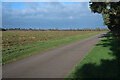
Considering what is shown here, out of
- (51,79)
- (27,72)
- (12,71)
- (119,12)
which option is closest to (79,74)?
(51,79)

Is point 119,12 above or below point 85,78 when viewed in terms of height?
above

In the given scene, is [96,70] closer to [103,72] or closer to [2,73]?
[103,72]

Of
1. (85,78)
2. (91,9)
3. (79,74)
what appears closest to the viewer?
(85,78)

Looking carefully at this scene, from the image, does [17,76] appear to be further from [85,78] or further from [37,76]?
[85,78]

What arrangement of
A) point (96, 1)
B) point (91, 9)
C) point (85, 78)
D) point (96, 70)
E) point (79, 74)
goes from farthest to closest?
1. point (91, 9)
2. point (96, 1)
3. point (96, 70)
4. point (79, 74)
5. point (85, 78)

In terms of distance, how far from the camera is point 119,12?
1254 centimetres

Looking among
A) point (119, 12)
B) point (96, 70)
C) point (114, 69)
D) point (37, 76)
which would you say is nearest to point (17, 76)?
point (37, 76)

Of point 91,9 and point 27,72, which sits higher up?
point 91,9

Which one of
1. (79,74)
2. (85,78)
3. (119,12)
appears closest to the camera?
(85,78)

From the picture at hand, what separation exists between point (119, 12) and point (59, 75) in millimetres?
10752

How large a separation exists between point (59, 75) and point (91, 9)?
1767cm

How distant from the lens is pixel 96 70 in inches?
223

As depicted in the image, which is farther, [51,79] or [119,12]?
[119,12]

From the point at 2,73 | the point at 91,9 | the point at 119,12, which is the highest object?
the point at 91,9
